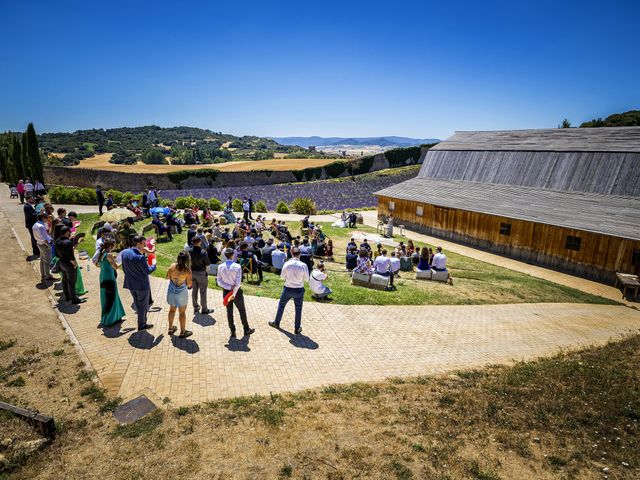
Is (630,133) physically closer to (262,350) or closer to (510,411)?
(510,411)

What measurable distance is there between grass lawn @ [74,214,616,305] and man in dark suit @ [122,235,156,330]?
3620 millimetres

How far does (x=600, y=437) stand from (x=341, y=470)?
4.27 meters

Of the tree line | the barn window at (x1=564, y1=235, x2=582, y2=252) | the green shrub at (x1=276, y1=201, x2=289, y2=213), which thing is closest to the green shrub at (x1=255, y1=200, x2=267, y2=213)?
the green shrub at (x1=276, y1=201, x2=289, y2=213)

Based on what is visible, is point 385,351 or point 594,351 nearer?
point 385,351

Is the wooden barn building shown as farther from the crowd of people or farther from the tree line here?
the tree line

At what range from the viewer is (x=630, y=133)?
21141 mm

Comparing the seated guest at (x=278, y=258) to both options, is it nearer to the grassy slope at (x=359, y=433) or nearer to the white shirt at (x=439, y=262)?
the white shirt at (x=439, y=262)

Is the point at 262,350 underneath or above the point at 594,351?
above

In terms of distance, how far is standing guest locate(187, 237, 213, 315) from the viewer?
8.42m

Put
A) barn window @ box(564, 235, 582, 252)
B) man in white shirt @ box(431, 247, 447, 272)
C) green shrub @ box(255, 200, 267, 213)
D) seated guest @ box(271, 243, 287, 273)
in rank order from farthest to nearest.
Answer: green shrub @ box(255, 200, 267, 213) < barn window @ box(564, 235, 582, 252) < man in white shirt @ box(431, 247, 447, 272) < seated guest @ box(271, 243, 287, 273)

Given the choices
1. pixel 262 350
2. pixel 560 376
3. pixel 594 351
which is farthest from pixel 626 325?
pixel 262 350

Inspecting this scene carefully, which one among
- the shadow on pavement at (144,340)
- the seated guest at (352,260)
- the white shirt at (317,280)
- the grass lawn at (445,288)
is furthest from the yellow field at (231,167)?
the shadow on pavement at (144,340)

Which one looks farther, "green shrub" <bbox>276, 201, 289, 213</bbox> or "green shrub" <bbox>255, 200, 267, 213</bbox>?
"green shrub" <bbox>276, 201, 289, 213</bbox>

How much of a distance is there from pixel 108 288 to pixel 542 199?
2276cm
